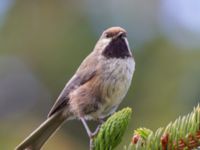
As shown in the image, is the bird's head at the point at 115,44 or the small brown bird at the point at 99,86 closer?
the small brown bird at the point at 99,86

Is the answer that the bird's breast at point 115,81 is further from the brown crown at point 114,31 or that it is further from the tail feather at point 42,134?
the tail feather at point 42,134

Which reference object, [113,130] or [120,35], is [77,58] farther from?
[113,130]

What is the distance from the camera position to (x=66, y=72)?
32.4 ft

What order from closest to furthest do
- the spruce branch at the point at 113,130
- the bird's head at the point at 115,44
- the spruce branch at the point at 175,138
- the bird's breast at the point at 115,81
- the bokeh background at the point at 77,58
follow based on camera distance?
the spruce branch at the point at 175,138
the spruce branch at the point at 113,130
the bird's breast at the point at 115,81
the bird's head at the point at 115,44
the bokeh background at the point at 77,58

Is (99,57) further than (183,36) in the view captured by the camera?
No

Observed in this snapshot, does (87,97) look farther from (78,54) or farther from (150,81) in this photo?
(78,54)

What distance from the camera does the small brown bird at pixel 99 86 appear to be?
14.8 feet

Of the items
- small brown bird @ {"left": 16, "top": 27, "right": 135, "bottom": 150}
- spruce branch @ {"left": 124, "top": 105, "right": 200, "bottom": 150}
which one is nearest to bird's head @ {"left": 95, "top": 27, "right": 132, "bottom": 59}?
small brown bird @ {"left": 16, "top": 27, "right": 135, "bottom": 150}

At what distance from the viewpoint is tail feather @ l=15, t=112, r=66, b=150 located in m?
3.95

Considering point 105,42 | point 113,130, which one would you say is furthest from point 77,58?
point 113,130

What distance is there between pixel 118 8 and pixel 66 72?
180 centimetres

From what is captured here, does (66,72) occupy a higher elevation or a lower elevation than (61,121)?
lower

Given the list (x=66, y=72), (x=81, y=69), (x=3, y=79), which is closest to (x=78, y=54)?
(x=66, y=72)

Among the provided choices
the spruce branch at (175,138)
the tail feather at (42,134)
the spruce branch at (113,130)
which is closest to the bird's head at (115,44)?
the tail feather at (42,134)
